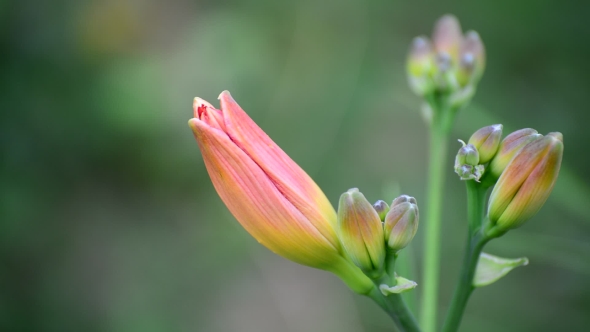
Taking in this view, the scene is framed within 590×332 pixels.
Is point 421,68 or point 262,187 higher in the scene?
point 421,68

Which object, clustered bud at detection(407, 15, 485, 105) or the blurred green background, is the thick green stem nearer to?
clustered bud at detection(407, 15, 485, 105)

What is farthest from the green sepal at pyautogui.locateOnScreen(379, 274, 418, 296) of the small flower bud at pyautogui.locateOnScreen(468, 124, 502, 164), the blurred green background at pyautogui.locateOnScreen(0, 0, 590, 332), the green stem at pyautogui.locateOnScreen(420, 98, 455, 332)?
the blurred green background at pyautogui.locateOnScreen(0, 0, 590, 332)

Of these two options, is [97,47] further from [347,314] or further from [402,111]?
[347,314]

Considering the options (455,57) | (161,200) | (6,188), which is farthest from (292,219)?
(161,200)

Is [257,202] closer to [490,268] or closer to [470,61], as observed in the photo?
[490,268]

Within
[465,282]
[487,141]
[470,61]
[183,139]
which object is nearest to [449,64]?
[470,61]

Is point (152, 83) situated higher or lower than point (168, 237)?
higher

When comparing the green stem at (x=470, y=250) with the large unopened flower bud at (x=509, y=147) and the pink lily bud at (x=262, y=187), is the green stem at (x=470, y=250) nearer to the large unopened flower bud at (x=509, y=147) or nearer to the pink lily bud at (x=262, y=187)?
the large unopened flower bud at (x=509, y=147)

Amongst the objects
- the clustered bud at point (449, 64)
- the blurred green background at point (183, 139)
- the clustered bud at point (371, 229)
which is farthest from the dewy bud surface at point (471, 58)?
the blurred green background at point (183, 139)
